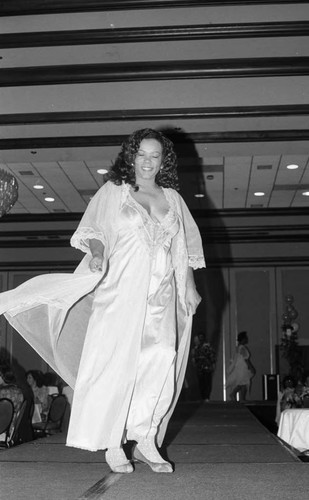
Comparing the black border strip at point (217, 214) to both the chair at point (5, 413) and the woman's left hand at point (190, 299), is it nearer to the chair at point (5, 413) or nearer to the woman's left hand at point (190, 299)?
the chair at point (5, 413)

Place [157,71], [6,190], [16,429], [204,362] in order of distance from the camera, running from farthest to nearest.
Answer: [204,362]
[157,71]
[6,190]
[16,429]

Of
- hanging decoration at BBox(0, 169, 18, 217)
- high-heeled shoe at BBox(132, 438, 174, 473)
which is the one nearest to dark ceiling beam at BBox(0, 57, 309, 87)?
hanging decoration at BBox(0, 169, 18, 217)

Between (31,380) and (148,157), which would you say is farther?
(31,380)

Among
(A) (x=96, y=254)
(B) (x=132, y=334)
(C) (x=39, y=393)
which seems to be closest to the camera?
(B) (x=132, y=334)

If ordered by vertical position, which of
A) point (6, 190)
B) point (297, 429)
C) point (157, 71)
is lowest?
point (297, 429)

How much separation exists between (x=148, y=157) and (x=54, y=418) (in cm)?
550

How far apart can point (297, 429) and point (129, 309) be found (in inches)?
101

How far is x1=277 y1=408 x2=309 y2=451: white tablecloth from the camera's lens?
497cm

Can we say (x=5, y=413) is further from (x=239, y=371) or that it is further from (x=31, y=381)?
(x=239, y=371)

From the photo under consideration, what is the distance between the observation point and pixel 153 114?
8.42m

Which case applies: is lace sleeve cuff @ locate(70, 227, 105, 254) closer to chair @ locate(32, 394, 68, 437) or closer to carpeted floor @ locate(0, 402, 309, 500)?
carpeted floor @ locate(0, 402, 309, 500)

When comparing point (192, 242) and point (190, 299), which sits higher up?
point (192, 242)

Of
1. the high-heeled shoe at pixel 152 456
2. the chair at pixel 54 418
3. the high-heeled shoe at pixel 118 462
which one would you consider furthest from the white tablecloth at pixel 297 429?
the chair at pixel 54 418

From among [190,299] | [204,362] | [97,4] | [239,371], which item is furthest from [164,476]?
[239,371]
